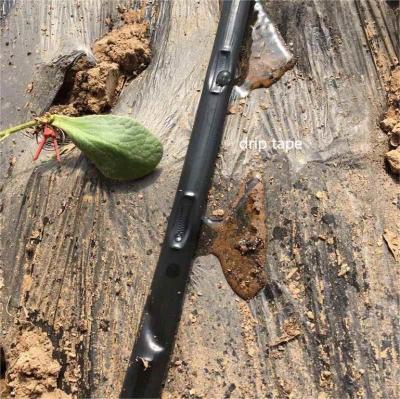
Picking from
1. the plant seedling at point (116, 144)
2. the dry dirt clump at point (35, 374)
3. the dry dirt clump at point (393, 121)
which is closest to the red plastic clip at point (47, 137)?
the plant seedling at point (116, 144)

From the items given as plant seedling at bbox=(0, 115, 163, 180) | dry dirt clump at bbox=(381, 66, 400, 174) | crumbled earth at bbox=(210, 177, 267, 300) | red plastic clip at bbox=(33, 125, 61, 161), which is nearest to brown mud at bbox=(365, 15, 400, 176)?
dry dirt clump at bbox=(381, 66, 400, 174)

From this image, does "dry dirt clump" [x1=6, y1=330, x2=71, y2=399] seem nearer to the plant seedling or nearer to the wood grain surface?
the wood grain surface

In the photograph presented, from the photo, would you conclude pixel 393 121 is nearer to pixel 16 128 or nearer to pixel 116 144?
pixel 116 144

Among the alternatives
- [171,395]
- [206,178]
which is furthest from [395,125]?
[171,395]

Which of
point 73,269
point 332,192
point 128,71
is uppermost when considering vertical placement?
point 128,71

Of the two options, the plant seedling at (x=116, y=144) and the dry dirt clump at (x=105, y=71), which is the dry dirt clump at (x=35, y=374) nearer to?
the plant seedling at (x=116, y=144)

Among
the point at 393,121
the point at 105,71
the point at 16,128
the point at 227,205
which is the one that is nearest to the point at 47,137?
the point at 16,128

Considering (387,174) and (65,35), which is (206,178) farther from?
(65,35)
